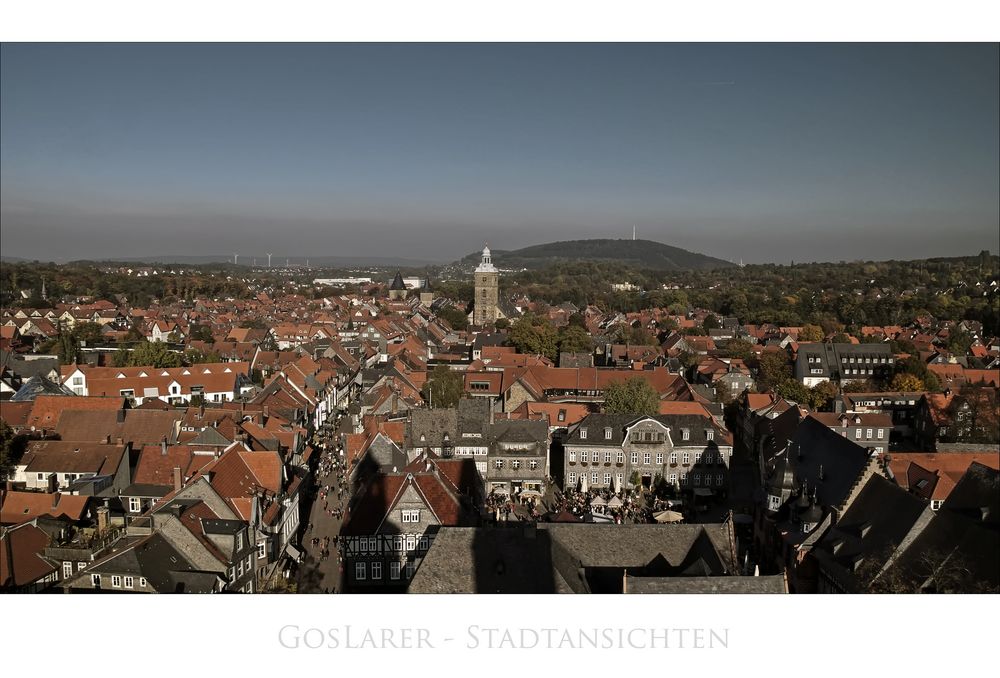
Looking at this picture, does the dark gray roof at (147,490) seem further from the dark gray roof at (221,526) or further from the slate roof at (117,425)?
the slate roof at (117,425)

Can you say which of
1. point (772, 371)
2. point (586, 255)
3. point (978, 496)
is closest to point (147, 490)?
point (978, 496)

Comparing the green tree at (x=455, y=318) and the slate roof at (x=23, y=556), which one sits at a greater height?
the green tree at (x=455, y=318)

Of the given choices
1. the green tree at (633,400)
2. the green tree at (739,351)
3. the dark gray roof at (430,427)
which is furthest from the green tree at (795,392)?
the dark gray roof at (430,427)

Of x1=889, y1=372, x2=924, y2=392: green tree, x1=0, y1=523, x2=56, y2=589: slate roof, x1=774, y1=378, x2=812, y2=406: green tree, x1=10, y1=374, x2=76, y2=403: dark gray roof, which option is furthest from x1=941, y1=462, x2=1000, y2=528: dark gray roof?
x1=10, y1=374, x2=76, y2=403: dark gray roof

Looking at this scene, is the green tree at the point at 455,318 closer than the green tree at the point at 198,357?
No

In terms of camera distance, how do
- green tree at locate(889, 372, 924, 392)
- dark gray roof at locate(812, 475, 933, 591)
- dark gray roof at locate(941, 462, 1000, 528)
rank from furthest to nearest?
green tree at locate(889, 372, 924, 392) → dark gray roof at locate(812, 475, 933, 591) → dark gray roof at locate(941, 462, 1000, 528)

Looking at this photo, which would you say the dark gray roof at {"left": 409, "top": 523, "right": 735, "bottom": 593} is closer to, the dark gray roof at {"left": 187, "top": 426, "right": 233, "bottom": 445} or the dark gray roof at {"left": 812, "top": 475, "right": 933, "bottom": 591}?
the dark gray roof at {"left": 812, "top": 475, "right": 933, "bottom": 591}
